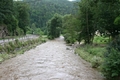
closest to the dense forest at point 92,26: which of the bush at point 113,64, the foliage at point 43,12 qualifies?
the bush at point 113,64

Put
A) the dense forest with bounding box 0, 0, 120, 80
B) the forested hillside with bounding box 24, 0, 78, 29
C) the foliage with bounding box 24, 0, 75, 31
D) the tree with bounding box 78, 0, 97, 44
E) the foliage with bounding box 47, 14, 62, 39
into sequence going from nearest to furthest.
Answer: the dense forest with bounding box 0, 0, 120, 80 → the tree with bounding box 78, 0, 97, 44 → the foliage with bounding box 47, 14, 62, 39 → the foliage with bounding box 24, 0, 75, 31 → the forested hillside with bounding box 24, 0, 78, 29

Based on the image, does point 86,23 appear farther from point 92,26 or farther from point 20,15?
point 20,15

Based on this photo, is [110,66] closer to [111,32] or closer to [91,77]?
[91,77]

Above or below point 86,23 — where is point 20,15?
above

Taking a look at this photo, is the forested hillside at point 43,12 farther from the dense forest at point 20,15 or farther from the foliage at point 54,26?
the foliage at point 54,26

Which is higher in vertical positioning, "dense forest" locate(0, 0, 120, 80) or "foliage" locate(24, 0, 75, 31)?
"foliage" locate(24, 0, 75, 31)

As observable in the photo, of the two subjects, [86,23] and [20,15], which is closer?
[86,23]

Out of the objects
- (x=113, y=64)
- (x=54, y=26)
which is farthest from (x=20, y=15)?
(x=113, y=64)

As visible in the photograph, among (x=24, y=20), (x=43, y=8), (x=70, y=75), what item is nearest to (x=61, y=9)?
(x=43, y=8)

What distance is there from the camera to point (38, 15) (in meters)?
131

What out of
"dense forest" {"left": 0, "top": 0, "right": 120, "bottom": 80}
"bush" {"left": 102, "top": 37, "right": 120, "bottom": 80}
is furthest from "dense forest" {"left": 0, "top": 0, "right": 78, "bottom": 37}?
"bush" {"left": 102, "top": 37, "right": 120, "bottom": 80}

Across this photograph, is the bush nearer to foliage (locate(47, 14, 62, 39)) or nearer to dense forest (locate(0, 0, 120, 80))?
dense forest (locate(0, 0, 120, 80))

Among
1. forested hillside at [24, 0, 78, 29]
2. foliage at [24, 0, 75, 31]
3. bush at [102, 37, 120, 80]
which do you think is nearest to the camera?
bush at [102, 37, 120, 80]

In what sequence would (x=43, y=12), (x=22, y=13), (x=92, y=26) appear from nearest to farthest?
(x=92, y=26), (x=22, y=13), (x=43, y=12)
